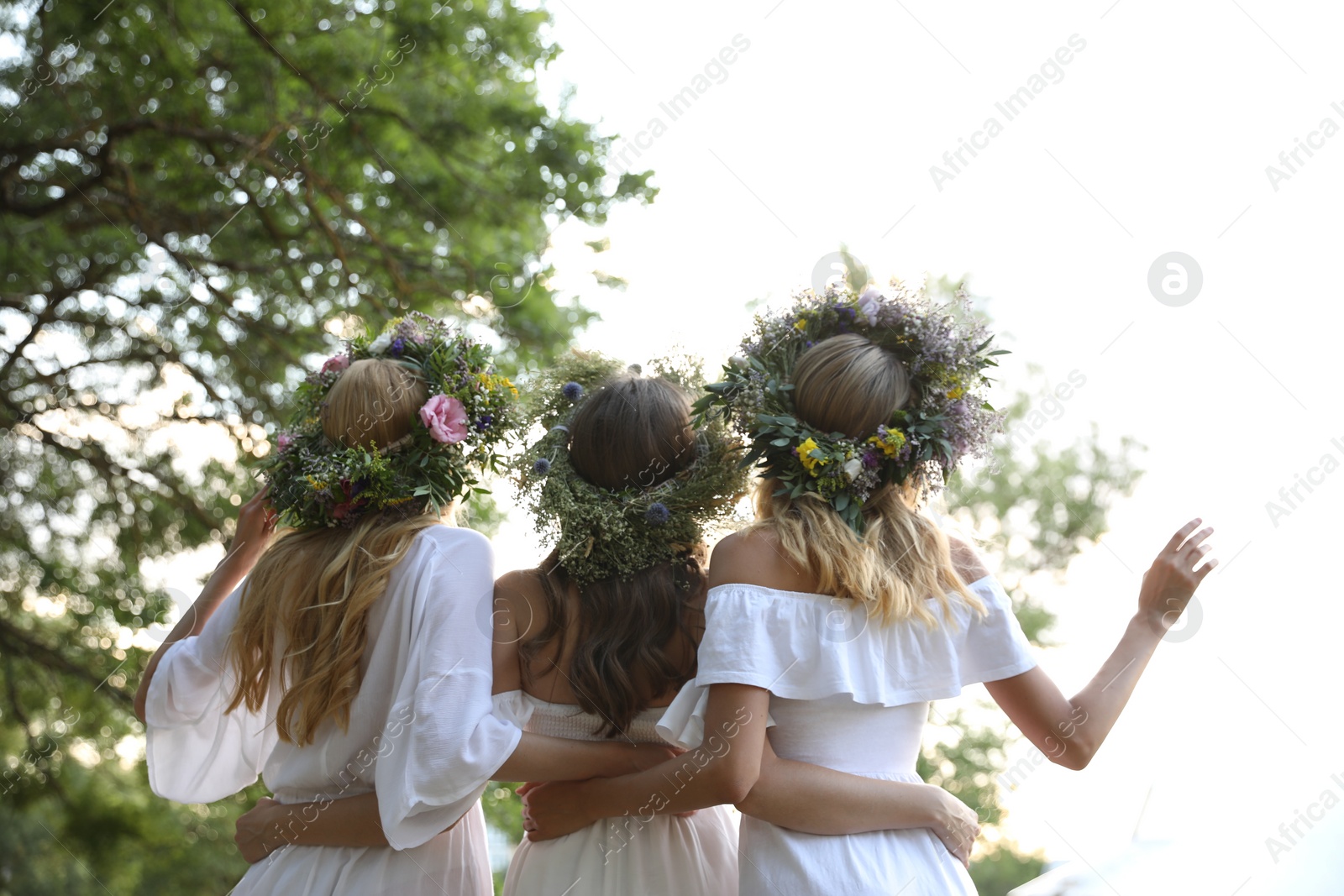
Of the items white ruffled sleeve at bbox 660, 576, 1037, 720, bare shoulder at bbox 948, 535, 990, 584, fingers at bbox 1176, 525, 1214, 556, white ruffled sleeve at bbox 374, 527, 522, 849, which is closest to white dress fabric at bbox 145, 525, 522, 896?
white ruffled sleeve at bbox 374, 527, 522, 849

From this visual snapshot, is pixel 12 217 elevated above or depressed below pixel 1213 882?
below

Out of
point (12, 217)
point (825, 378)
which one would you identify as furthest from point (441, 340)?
point (12, 217)

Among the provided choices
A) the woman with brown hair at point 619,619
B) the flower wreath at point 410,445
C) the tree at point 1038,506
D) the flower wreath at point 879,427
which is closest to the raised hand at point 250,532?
the flower wreath at point 410,445

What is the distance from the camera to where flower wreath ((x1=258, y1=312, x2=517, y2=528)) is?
264 cm

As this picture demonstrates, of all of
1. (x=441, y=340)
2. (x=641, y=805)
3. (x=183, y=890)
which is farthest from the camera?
(x=183, y=890)

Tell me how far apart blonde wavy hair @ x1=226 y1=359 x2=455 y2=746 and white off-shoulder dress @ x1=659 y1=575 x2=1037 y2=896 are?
812mm

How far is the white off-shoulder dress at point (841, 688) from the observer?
2264 millimetres

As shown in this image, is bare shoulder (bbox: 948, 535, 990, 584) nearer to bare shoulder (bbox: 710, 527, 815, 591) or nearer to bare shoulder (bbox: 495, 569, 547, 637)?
bare shoulder (bbox: 710, 527, 815, 591)

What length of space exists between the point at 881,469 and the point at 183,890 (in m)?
8.77

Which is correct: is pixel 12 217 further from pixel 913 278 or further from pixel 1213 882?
pixel 1213 882

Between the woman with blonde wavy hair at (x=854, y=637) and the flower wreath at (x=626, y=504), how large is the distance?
0.15 meters

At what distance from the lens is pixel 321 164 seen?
18.7 ft

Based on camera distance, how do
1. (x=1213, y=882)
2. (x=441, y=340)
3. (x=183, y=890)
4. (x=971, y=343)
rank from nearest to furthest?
(x=971, y=343) < (x=441, y=340) < (x=1213, y=882) < (x=183, y=890)

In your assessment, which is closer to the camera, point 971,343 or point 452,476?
point 971,343
